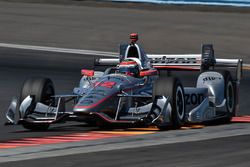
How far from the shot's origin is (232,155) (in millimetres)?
12039

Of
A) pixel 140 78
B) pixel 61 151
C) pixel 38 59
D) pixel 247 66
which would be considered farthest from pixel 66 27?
pixel 61 151

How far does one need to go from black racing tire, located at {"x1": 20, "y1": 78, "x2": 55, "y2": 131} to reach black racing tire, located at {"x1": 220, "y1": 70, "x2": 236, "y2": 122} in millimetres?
3500

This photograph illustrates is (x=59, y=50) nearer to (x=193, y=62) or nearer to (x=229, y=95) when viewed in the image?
(x=193, y=62)

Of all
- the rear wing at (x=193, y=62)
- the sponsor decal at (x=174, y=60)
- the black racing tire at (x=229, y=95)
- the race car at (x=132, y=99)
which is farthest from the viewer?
the sponsor decal at (x=174, y=60)

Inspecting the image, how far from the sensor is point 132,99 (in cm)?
1675

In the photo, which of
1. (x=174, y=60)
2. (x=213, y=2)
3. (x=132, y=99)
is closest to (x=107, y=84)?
(x=132, y=99)

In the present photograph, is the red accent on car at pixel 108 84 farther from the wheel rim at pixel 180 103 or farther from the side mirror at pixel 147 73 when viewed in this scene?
the wheel rim at pixel 180 103

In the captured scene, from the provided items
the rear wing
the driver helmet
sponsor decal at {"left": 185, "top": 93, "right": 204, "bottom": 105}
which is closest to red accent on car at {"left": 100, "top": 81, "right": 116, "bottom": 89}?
the driver helmet

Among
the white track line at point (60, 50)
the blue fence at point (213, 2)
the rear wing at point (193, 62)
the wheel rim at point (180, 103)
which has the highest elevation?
the blue fence at point (213, 2)

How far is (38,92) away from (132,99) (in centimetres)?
166

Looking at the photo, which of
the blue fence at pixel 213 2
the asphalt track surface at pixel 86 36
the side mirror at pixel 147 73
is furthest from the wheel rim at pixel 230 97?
the blue fence at pixel 213 2

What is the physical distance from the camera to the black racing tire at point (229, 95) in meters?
18.4

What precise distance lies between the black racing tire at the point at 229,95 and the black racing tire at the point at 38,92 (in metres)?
3.50

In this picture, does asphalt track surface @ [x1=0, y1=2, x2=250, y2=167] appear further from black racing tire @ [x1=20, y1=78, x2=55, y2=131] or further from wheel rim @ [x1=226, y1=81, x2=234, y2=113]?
wheel rim @ [x1=226, y1=81, x2=234, y2=113]
